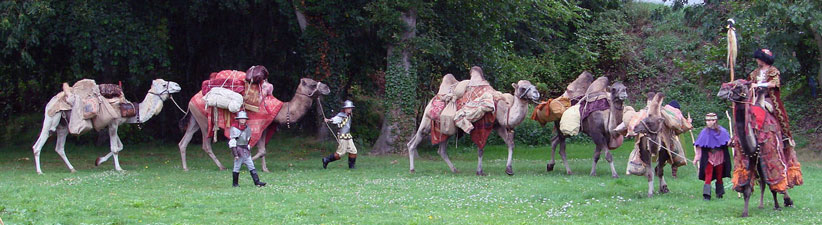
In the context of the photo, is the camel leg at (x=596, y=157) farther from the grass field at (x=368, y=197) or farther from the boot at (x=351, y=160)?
the boot at (x=351, y=160)

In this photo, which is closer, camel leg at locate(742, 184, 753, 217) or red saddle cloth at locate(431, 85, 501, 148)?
camel leg at locate(742, 184, 753, 217)

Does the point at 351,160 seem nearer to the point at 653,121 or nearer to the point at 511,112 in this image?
the point at 511,112

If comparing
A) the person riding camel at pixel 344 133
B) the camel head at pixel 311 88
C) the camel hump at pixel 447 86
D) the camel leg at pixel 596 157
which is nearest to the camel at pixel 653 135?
the camel leg at pixel 596 157

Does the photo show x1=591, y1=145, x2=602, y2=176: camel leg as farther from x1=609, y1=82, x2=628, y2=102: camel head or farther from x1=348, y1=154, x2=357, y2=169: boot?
x1=348, y1=154, x2=357, y2=169: boot

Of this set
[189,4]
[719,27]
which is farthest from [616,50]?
[189,4]

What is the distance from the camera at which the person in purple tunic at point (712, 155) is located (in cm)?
1278

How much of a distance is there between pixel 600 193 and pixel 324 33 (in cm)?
1109

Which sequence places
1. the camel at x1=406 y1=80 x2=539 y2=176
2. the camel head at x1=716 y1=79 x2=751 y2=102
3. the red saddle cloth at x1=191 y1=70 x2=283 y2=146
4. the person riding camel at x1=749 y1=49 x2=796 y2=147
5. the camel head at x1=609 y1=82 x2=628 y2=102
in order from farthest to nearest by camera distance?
the red saddle cloth at x1=191 y1=70 x2=283 y2=146 → the camel at x1=406 y1=80 x2=539 y2=176 → the camel head at x1=609 y1=82 x2=628 y2=102 → the person riding camel at x1=749 y1=49 x2=796 y2=147 → the camel head at x1=716 y1=79 x2=751 y2=102

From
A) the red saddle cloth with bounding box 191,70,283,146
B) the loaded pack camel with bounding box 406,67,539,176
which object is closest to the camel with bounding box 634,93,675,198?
the loaded pack camel with bounding box 406,67,539,176

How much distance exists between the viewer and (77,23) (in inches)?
813

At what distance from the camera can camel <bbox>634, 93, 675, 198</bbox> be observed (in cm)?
1280

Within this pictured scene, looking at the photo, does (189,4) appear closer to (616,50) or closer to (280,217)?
(280,217)

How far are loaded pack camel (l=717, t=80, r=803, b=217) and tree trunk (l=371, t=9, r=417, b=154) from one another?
11.7 m

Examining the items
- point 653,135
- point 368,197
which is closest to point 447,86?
point 368,197
